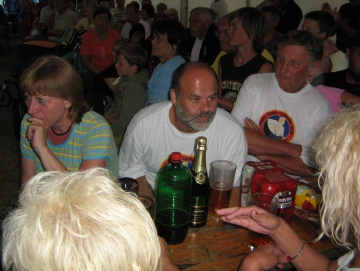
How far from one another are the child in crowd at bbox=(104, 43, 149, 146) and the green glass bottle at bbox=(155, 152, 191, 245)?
6.15ft

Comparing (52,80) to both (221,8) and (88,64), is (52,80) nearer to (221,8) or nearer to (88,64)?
(88,64)

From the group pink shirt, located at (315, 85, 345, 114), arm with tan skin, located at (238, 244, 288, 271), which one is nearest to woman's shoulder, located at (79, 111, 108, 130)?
arm with tan skin, located at (238, 244, 288, 271)

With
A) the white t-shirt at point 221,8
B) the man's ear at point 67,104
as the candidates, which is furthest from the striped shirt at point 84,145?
the white t-shirt at point 221,8

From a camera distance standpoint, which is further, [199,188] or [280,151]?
[280,151]

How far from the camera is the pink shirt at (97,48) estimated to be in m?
5.34

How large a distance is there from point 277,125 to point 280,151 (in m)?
0.29

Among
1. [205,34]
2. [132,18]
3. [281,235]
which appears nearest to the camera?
[281,235]

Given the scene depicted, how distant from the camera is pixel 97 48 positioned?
5.36 m

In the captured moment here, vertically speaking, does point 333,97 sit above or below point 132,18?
below

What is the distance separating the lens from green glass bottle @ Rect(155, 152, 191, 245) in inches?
52.4

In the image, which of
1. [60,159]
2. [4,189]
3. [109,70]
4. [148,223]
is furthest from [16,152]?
[148,223]

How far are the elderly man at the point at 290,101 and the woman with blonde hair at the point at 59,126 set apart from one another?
1052 mm

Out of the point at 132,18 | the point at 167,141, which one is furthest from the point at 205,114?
the point at 132,18

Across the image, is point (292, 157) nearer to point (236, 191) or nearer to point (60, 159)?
point (236, 191)
